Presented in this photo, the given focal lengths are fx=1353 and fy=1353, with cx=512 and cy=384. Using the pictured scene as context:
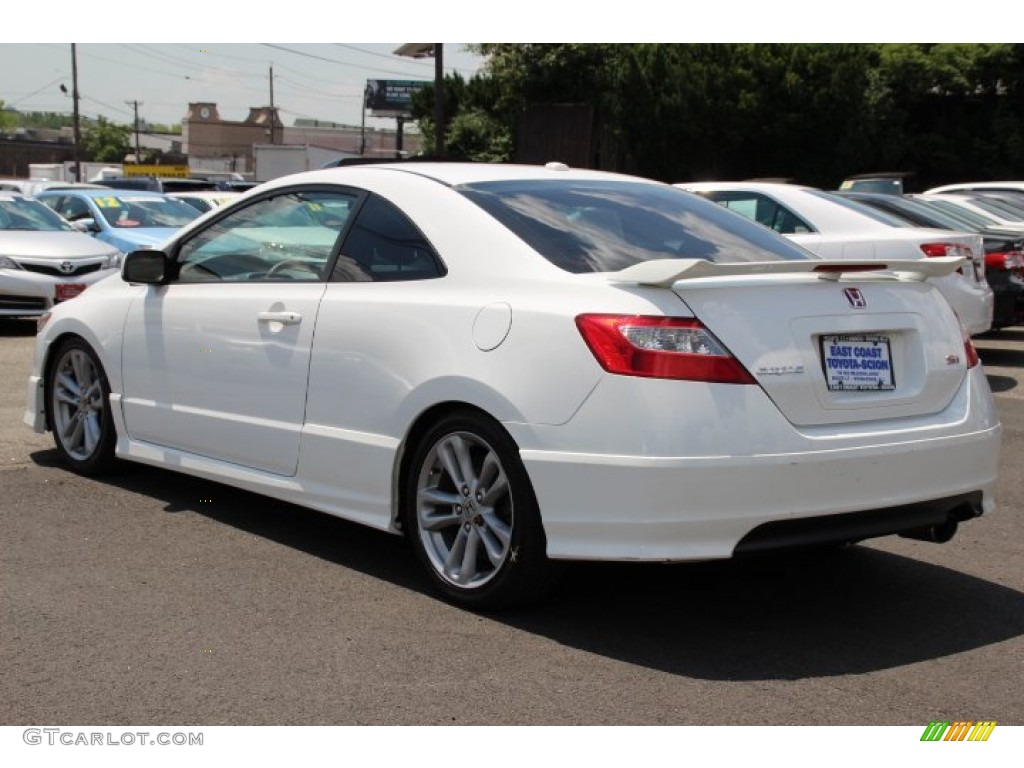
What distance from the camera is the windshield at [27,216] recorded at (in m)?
15.1

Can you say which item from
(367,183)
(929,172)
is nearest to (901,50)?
(929,172)

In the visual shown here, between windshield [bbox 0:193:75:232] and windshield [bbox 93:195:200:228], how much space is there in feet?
7.19

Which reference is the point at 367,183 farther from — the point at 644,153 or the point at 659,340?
the point at 644,153

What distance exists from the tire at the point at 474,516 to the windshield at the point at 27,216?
37.7 ft

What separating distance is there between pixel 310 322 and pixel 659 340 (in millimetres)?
1662

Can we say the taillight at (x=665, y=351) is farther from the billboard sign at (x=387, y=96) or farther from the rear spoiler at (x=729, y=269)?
the billboard sign at (x=387, y=96)

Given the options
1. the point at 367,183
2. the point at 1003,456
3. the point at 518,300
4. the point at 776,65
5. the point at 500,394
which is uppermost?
the point at 776,65

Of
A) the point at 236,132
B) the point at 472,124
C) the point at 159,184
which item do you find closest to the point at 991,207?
the point at 159,184

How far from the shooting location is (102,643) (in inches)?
171

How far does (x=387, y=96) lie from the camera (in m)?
89.2

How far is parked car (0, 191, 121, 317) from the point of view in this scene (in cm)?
1356

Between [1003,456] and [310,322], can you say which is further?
[1003,456]

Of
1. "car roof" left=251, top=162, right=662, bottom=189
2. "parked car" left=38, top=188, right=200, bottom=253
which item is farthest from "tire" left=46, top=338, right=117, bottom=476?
"parked car" left=38, top=188, right=200, bottom=253

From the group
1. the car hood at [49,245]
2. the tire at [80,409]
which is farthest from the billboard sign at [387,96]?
the tire at [80,409]
